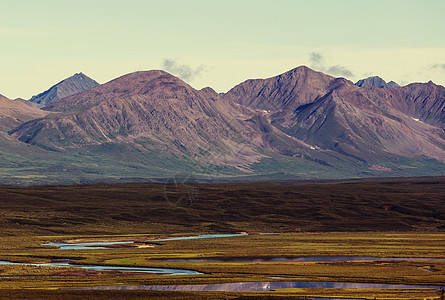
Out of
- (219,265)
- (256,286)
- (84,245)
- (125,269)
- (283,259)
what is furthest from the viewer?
(84,245)

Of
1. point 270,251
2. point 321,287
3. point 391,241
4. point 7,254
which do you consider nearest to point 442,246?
point 391,241

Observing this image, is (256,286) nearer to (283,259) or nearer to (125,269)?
(125,269)

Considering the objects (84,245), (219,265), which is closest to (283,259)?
(219,265)

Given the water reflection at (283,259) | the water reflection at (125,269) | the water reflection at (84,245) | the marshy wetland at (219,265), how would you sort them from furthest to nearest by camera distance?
the water reflection at (84,245), the water reflection at (283,259), the water reflection at (125,269), the marshy wetland at (219,265)

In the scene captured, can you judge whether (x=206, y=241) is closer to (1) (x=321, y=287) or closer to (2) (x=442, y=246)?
(2) (x=442, y=246)

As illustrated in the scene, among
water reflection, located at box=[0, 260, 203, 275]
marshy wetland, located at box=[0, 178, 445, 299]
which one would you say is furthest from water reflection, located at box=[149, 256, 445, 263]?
water reflection, located at box=[0, 260, 203, 275]

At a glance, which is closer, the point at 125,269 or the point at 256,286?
the point at 256,286

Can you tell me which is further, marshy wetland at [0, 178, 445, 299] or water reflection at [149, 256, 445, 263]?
water reflection at [149, 256, 445, 263]

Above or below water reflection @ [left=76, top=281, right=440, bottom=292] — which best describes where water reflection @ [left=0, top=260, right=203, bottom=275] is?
below

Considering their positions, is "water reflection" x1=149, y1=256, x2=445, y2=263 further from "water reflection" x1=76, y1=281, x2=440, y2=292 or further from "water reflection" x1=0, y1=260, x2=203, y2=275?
"water reflection" x1=76, y1=281, x2=440, y2=292

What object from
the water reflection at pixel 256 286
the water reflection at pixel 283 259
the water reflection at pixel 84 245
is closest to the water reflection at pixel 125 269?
the water reflection at pixel 283 259

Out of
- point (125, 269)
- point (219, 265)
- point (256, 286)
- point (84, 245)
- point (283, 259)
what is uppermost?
point (256, 286)

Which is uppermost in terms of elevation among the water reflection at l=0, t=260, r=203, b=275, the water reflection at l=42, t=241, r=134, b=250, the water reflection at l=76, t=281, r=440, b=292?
the water reflection at l=76, t=281, r=440, b=292

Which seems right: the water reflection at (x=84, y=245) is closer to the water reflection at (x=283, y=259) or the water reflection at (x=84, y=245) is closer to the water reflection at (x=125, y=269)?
the water reflection at (x=125, y=269)
